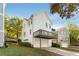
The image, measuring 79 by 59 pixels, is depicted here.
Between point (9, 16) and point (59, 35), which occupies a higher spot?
point (9, 16)

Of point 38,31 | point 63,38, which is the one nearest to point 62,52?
point 63,38

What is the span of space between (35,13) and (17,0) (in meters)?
0.15

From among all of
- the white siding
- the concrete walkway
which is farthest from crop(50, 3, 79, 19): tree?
the concrete walkway

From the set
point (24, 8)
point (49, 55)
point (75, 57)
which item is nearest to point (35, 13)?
point (24, 8)

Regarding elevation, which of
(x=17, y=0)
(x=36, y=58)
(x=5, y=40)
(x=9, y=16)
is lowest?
(x=36, y=58)

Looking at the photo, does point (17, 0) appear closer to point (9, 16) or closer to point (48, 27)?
point (9, 16)

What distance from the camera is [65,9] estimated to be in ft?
4.52

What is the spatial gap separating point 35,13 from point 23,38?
7.6 inches

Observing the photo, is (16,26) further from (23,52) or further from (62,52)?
(62,52)

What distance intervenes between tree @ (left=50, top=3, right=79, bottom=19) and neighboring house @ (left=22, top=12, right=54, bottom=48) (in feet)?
0.26

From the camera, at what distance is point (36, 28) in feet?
4.47

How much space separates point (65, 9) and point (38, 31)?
24cm

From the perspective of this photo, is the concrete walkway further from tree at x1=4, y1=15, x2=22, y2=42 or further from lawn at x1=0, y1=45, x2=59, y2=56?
tree at x1=4, y1=15, x2=22, y2=42

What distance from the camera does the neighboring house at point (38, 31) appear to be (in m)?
1.36
